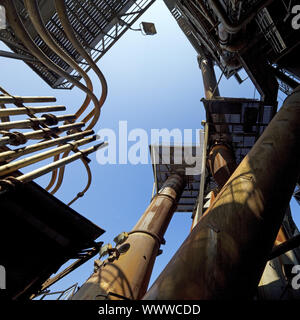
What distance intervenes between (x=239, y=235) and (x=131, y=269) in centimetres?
402

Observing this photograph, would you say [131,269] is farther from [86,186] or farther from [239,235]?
[239,235]

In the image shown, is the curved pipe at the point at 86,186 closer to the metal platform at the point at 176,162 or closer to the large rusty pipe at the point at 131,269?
the large rusty pipe at the point at 131,269

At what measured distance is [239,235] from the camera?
7.38ft

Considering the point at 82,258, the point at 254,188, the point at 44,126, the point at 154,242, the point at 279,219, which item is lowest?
the point at 154,242

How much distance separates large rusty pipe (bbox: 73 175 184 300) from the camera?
14.5 feet

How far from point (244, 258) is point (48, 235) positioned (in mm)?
3255

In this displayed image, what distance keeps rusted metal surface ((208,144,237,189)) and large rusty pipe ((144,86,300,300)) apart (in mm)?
6408

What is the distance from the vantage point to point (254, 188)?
2676mm

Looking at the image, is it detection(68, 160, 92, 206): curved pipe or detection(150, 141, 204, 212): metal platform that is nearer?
detection(68, 160, 92, 206): curved pipe

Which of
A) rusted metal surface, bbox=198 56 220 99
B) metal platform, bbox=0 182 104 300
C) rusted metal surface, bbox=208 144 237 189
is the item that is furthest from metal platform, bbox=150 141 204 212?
metal platform, bbox=0 182 104 300

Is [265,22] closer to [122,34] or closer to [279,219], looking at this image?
[122,34]

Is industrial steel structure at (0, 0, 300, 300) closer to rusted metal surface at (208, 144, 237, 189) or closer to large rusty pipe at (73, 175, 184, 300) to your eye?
large rusty pipe at (73, 175, 184, 300)

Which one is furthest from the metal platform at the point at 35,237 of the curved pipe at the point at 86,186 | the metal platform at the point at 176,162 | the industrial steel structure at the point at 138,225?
the metal platform at the point at 176,162
